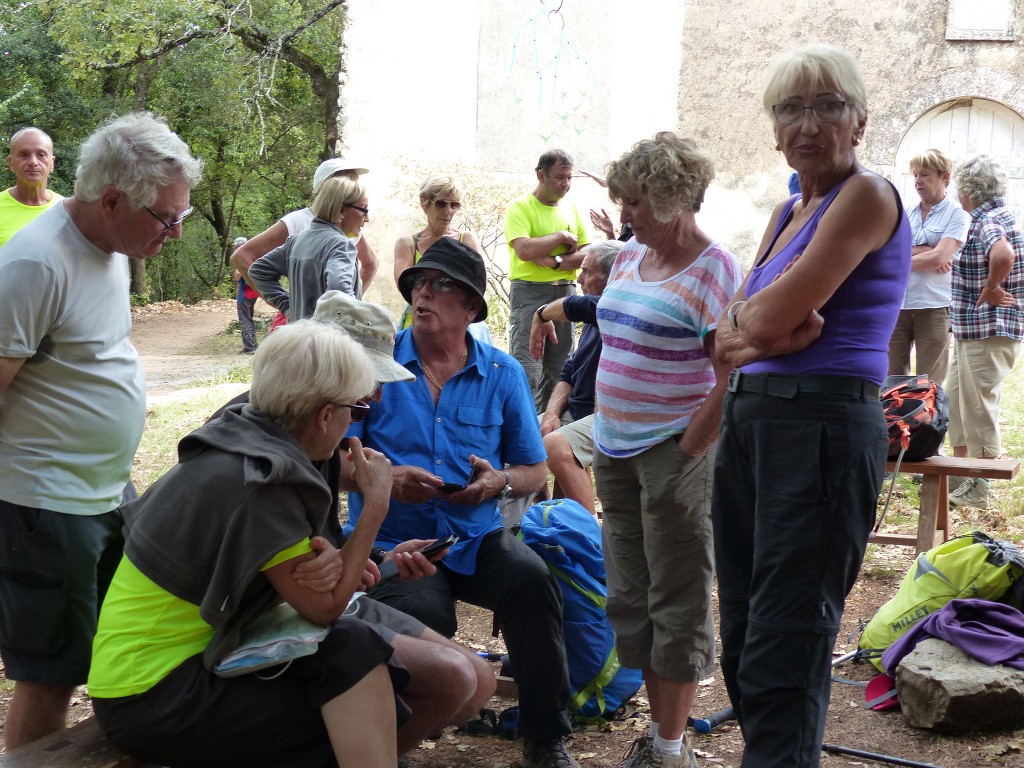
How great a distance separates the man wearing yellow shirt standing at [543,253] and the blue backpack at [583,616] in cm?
318

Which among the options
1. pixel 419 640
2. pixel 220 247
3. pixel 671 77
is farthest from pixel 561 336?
pixel 220 247

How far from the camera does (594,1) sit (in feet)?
35.9

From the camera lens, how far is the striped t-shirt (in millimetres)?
2904

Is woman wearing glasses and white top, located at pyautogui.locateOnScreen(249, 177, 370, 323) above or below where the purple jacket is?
above

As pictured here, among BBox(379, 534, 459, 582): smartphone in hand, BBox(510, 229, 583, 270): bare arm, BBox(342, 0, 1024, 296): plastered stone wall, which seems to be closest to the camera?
BBox(379, 534, 459, 582): smartphone in hand

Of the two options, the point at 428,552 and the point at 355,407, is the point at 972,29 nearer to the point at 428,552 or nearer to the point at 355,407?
the point at 428,552

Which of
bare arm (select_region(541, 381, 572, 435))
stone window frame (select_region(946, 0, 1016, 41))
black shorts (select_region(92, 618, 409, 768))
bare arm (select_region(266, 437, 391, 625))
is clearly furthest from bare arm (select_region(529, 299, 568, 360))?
stone window frame (select_region(946, 0, 1016, 41))

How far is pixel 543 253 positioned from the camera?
6965 millimetres

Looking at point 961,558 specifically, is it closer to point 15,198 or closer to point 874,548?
point 874,548

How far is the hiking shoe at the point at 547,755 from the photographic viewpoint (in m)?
3.17

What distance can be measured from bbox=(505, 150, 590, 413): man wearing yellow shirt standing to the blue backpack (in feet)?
10.4

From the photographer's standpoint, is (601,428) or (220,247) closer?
(601,428)

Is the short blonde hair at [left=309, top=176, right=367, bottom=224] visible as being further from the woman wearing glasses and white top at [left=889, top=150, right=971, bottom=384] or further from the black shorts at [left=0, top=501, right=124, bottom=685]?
the woman wearing glasses and white top at [left=889, top=150, right=971, bottom=384]

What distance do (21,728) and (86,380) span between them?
0.92 metres
